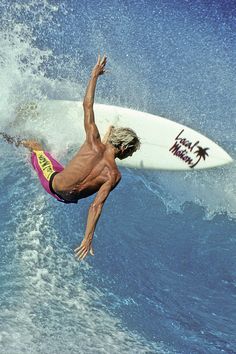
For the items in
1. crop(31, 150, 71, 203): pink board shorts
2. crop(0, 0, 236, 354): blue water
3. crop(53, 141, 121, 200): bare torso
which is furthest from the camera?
crop(0, 0, 236, 354): blue water

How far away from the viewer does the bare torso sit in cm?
421

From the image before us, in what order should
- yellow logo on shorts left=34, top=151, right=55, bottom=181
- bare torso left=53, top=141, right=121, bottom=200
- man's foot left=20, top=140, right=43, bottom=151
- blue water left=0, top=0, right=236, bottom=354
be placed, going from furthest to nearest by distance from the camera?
man's foot left=20, top=140, right=43, bottom=151 < blue water left=0, top=0, right=236, bottom=354 < yellow logo on shorts left=34, top=151, right=55, bottom=181 < bare torso left=53, top=141, right=121, bottom=200

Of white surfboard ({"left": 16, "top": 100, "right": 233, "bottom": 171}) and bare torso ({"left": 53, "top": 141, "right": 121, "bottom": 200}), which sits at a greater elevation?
white surfboard ({"left": 16, "top": 100, "right": 233, "bottom": 171})

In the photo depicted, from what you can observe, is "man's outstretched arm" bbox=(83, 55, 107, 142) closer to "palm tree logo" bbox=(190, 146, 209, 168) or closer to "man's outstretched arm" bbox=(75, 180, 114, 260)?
"man's outstretched arm" bbox=(75, 180, 114, 260)

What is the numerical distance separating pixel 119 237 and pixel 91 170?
6.72 feet

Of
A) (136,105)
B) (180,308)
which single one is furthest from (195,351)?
(136,105)

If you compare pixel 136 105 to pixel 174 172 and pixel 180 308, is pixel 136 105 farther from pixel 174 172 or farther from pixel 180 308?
pixel 180 308

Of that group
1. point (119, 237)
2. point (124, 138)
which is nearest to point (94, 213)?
point (124, 138)

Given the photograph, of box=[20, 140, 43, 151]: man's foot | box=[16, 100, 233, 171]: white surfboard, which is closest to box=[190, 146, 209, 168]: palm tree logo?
box=[16, 100, 233, 171]: white surfboard

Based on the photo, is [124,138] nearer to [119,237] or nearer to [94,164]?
[94,164]

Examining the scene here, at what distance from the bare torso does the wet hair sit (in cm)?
11

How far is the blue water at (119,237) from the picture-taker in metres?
5.07

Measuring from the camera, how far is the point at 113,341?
4969 mm

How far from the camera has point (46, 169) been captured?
16.5 ft
